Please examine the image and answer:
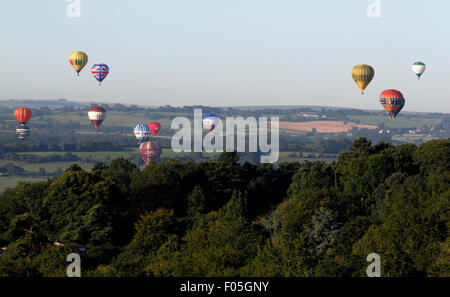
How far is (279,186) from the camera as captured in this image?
102 meters

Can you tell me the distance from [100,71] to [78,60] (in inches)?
166

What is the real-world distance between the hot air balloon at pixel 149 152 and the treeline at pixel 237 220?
8446 cm

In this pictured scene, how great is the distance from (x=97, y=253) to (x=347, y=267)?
18.7m

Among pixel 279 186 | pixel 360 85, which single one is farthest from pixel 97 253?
pixel 360 85

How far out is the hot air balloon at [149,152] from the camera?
607ft

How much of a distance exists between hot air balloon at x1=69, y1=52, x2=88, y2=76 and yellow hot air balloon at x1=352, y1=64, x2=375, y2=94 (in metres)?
43.0

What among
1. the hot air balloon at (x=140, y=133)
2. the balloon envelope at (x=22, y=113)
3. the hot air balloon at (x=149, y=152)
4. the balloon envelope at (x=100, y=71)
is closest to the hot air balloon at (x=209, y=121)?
the hot air balloon at (x=149, y=152)

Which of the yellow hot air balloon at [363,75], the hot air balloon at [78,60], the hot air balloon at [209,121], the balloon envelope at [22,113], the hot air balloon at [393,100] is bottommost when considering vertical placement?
the hot air balloon at [209,121]

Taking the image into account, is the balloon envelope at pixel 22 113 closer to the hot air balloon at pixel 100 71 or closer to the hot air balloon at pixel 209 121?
the hot air balloon at pixel 209 121

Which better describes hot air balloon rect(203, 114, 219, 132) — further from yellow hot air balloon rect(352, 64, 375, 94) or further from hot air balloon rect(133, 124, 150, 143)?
yellow hot air balloon rect(352, 64, 375, 94)

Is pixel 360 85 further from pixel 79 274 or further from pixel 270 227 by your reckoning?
pixel 79 274

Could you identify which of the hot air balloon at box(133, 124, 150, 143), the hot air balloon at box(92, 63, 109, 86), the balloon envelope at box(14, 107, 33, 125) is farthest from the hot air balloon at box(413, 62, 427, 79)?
the balloon envelope at box(14, 107, 33, 125)

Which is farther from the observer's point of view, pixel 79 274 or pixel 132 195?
pixel 132 195

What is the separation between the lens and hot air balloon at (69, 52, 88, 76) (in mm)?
130288
